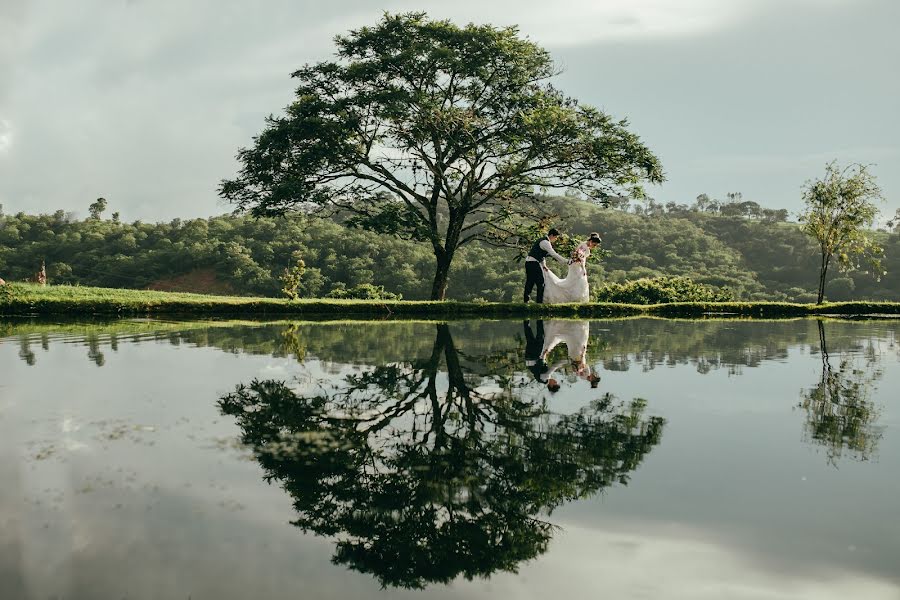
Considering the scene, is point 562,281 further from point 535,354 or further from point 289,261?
point 289,261

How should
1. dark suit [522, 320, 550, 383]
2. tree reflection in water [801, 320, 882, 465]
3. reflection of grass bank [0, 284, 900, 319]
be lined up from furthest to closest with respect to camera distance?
reflection of grass bank [0, 284, 900, 319]
dark suit [522, 320, 550, 383]
tree reflection in water [801, 320, 882, 465]

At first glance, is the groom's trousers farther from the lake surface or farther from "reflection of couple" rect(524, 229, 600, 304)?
the lake surface

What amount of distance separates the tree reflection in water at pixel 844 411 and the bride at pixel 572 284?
43.0 feet

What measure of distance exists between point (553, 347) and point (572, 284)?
37.9 feet

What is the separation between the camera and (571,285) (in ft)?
77.6

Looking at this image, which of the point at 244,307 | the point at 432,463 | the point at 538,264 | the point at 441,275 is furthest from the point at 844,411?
the point at 441,275


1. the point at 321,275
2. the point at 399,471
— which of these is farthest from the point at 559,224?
the point at 321,275

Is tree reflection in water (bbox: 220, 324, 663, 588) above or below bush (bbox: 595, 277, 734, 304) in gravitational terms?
below

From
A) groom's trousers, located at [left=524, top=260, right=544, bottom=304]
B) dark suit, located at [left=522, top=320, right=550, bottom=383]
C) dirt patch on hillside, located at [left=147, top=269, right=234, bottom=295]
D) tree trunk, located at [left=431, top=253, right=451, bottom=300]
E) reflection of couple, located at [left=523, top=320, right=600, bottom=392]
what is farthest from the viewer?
dirt patch on hillside, located at [left=147, top=269, right=234, bottom=295]

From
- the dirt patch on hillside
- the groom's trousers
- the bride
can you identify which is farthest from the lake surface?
the dirt patch on hillside

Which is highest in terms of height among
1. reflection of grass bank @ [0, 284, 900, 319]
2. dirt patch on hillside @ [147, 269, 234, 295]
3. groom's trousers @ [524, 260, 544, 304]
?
dirt patch on hillside @ [147, 269, 234, 295]

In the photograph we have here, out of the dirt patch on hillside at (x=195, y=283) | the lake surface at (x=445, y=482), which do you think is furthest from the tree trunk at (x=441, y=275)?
the dirt patch on hillside at (x=195, y=283)

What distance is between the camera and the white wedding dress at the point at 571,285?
76.9ft

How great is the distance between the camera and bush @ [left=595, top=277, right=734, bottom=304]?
94.8ft
